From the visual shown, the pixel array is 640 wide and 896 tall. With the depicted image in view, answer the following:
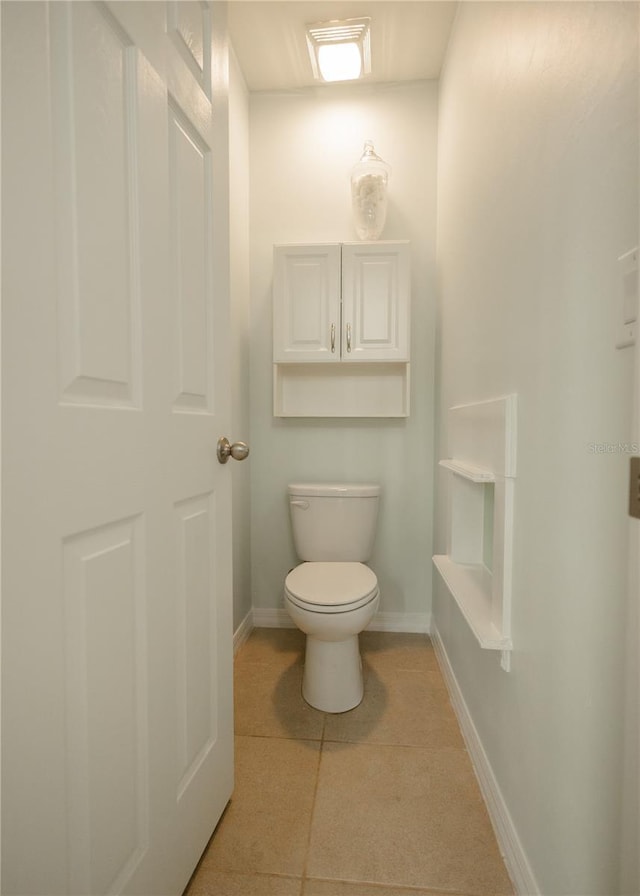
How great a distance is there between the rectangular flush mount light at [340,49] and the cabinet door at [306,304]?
0.77 meters

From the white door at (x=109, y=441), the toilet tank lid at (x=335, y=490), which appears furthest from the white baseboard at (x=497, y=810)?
the toilet tank lid at (x=335, y=490)

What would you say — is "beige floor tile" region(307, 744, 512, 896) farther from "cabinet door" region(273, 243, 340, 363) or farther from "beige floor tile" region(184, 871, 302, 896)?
"cabinet door" region(273, 243, 340, 363)

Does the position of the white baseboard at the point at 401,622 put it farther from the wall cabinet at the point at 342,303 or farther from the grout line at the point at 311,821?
the wall cabinet at the point at 342,303

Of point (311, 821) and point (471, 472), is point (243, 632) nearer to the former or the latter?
point (311, 821)

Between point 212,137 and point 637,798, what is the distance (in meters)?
1.40

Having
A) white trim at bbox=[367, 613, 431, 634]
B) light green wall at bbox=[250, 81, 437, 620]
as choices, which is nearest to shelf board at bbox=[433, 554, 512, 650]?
light green wall at bbox=[250, 81, 437, 620]

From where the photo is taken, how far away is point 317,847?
1094 mm

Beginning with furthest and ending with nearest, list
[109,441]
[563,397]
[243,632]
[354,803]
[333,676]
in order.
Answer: [243,632]
[333,676]
[354,803]
[563,397]
[109,441]

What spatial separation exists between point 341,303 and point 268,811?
5.97ft

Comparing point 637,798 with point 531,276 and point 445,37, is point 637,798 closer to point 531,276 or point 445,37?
point 531,276

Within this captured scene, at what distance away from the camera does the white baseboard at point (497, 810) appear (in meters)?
0.95

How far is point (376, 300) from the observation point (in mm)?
2006

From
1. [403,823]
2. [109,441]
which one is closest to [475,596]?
[403,823]

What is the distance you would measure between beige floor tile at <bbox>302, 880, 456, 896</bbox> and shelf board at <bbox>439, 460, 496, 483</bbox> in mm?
919
